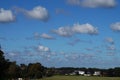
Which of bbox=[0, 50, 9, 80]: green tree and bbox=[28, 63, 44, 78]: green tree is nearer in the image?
bbox=[0, 50, 9, 80]: green tree

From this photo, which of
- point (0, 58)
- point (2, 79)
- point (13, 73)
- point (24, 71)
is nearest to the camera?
point (2, 79)

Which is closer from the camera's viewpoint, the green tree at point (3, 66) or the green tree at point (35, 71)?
the green tree at point (3, 66)

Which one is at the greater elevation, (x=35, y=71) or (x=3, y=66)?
(x=35, y=71)

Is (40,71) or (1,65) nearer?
(1,65)

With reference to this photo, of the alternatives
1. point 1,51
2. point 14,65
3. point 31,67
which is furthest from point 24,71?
point 1,51

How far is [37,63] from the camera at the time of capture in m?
Answer: 187

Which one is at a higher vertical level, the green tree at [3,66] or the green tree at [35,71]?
the green tree at [35,71]

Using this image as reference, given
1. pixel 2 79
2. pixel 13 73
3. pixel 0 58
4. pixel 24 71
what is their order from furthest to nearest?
pixel 24 71 → pixel 13 73 → pixel 0 58 → pixel 2 79

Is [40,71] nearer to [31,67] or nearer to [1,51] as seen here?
[31,67]

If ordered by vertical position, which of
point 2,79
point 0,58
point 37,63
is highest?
point 37,63

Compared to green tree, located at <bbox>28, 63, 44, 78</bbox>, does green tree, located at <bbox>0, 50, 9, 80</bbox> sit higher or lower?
lower

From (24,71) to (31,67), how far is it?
14.1ft

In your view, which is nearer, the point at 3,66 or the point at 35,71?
the point at 3,66

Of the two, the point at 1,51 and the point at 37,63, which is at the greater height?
the point at 37,63
